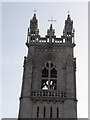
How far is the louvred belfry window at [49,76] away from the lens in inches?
1812

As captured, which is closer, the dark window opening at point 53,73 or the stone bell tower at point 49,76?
the stone bell tower at point 49,76

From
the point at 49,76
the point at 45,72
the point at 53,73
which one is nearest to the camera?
the point at 49,76

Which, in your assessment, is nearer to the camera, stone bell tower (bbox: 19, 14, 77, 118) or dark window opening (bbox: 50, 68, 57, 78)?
stone bell tower (bbox: 19, 14, 77, 118)

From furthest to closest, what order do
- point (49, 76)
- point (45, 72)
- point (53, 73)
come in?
point (53, 73), point (45, 72), point (49, 76)

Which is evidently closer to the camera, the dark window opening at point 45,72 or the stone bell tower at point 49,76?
the stone bell tower at point 49,76

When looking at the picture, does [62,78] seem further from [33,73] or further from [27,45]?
[27,45]

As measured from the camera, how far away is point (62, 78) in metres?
45.9

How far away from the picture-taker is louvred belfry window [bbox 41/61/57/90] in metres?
46.0

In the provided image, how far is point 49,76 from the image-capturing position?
151ft

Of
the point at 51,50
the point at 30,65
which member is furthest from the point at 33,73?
the point at 51,50

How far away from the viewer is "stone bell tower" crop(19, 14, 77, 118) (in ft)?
141

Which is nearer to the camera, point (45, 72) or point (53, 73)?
point (45, 72)

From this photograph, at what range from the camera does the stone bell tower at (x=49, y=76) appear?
141 ft

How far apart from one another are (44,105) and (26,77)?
4.43m
